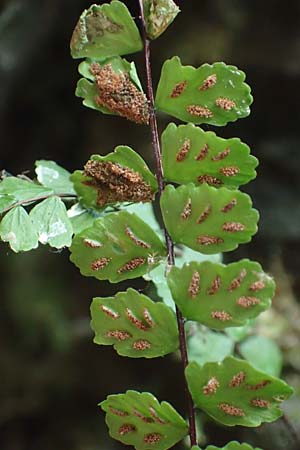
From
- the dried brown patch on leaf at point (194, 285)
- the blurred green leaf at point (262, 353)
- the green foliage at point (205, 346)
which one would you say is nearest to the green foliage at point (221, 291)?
the dried brown patch on leaf at point (194, 285)

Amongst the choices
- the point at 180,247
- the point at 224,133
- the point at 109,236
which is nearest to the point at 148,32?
the point at 109,236

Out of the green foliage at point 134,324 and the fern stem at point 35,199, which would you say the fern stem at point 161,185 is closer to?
the green foliage at point 134,324

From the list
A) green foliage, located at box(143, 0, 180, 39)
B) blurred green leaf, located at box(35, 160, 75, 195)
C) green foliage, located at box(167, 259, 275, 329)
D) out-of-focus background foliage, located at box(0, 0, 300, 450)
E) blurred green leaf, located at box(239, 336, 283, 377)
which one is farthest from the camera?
out-of-focus background foliage, located at box(0, 0, 300, 450)

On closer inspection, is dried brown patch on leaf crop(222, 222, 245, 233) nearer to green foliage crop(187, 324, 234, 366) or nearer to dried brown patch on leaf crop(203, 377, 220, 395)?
dried brown patch on leaf crop(203, 377, 220, 395)

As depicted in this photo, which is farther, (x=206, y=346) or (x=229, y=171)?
(x=206, y=346)

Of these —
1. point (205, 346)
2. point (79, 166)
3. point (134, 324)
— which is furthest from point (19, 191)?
point (79, 166)

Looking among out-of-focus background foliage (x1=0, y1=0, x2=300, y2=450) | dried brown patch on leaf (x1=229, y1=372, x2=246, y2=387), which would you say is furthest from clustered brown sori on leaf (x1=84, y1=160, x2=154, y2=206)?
out-of-focus background foliage (x1=0, y1=0, x2=300, y2=450)

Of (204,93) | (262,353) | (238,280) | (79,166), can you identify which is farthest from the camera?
(79,166)

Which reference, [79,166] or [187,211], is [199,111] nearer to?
[187,211]
